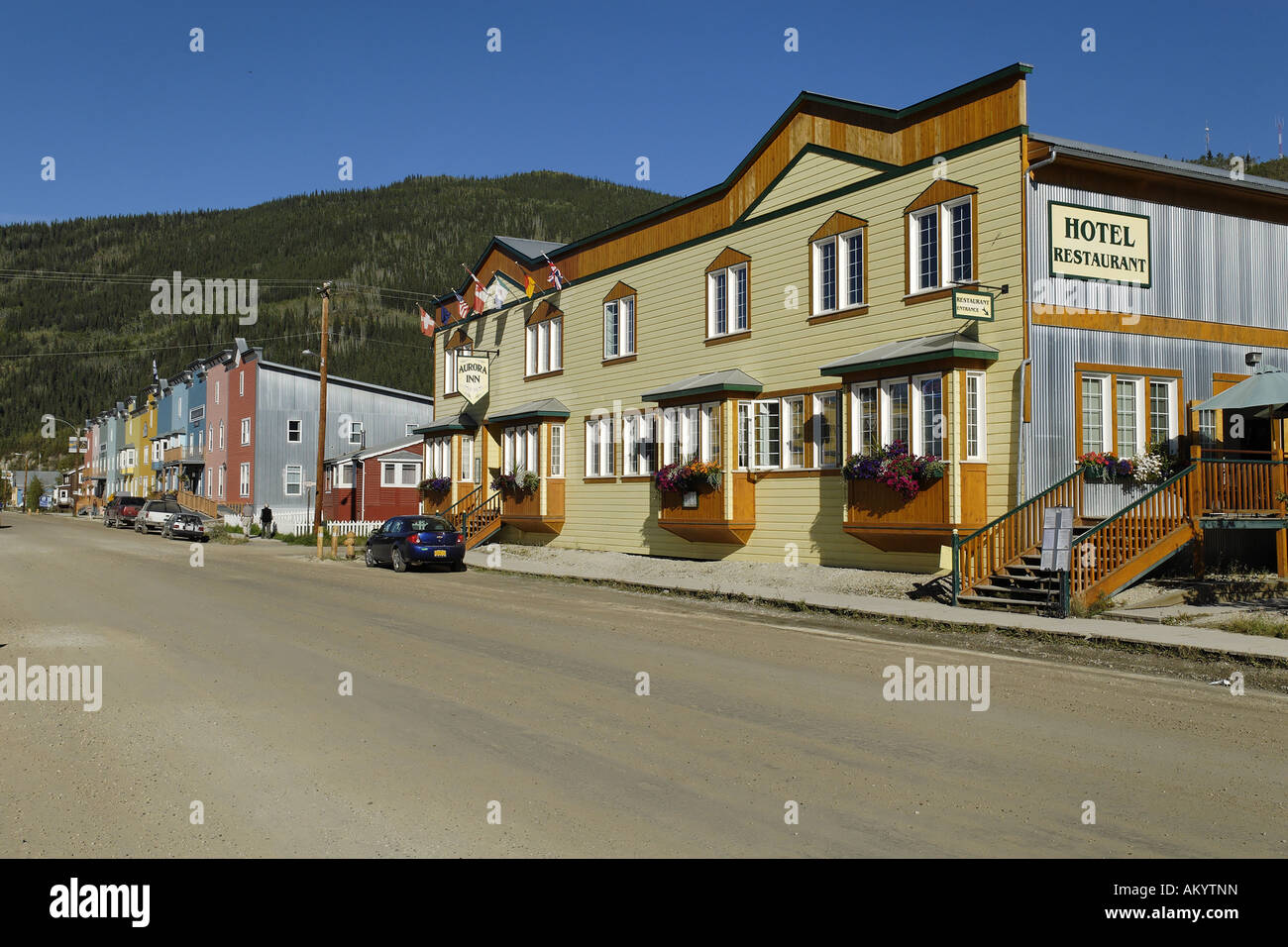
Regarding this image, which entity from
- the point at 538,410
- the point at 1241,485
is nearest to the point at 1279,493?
the point at 1241,485

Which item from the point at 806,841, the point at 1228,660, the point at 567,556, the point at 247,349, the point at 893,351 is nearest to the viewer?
the point at 806,841

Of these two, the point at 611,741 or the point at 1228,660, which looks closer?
the point at 611,741

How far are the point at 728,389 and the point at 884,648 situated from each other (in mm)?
11888

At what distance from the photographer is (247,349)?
6344 centimetres

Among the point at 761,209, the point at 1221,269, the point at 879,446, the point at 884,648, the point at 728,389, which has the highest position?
the point at 761,209

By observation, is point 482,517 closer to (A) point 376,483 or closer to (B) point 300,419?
(A) point 376,483

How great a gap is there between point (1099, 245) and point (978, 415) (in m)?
3.96

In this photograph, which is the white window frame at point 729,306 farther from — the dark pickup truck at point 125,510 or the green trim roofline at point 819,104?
the dark pickup truck at point 125,510

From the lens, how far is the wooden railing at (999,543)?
17922mm

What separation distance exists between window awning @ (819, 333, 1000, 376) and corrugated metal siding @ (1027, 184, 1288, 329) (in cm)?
141

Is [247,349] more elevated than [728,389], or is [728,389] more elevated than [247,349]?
[247,349]
